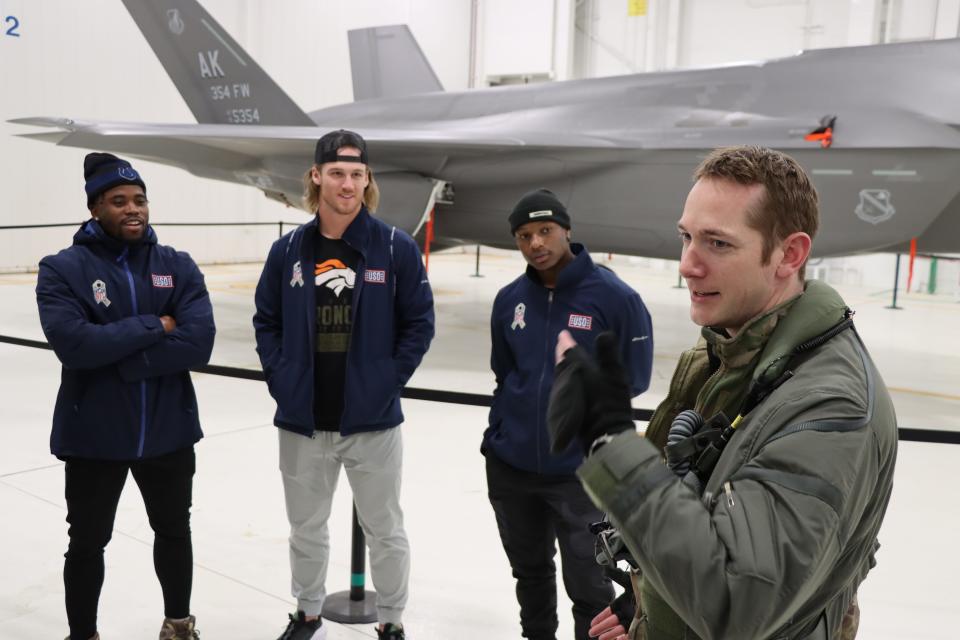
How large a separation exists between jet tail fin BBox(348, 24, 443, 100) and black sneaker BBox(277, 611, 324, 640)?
11.8 metres

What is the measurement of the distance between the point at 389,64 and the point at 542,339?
1197 cm

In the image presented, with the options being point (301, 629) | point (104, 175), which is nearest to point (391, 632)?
point (301, 629)

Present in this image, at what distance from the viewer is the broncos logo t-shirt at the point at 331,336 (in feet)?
11.1

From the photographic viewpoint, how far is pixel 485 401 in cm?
390

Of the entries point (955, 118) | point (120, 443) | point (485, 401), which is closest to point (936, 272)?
point (955, 118)

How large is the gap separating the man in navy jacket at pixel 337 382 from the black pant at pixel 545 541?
471 mm

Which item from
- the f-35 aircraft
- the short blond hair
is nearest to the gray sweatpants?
the short blond hair

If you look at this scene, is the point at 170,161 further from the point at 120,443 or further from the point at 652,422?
the point at 652,422

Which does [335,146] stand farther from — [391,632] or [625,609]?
[625,609]

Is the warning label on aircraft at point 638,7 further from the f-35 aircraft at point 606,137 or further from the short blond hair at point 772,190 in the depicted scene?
the short blond hair at point 772,190

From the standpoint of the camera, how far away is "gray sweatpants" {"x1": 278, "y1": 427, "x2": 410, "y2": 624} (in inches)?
132

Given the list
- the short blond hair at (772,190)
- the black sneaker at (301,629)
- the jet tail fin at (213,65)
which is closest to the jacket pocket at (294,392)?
the black sneaker at (301,629)

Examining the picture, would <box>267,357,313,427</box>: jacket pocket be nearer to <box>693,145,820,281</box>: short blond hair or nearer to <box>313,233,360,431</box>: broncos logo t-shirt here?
<box>313,233,360,431</box>: broncos logo t-shirt

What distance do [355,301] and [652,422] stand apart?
1834 mm
